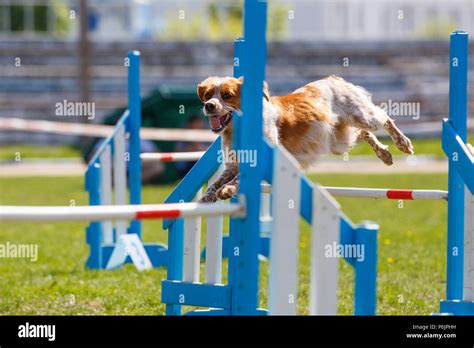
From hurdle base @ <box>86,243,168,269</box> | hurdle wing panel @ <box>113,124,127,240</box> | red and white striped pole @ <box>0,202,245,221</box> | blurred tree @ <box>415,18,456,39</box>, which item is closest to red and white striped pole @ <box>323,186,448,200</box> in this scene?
red and white striped pole @ <box>0,202,245,221</box>

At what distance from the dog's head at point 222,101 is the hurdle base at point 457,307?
1623 mm

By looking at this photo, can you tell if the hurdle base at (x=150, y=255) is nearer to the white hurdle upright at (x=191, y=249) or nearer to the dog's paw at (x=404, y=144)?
the dog's paw at (x=404, y=144)

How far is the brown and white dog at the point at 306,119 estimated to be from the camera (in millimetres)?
5586

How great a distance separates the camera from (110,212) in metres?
3.86

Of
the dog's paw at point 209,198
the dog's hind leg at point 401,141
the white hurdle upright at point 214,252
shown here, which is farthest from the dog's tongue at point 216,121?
the dog's hind leg at point 401,141

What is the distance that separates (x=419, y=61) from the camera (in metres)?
32.5

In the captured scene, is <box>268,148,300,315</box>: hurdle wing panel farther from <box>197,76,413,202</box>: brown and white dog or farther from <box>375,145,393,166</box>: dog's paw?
<box>375,145,393,166</box>: dog's paw

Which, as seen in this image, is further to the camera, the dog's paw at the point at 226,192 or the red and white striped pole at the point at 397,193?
the red and white striped pole at the point at 397,193

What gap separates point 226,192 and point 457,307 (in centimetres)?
147

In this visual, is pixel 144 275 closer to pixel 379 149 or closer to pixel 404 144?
pixel 379 149

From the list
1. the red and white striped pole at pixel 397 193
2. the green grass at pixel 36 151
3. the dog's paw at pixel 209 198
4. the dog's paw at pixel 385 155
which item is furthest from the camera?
the green grass at pixel 36 151

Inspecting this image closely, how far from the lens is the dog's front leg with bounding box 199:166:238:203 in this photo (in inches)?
215

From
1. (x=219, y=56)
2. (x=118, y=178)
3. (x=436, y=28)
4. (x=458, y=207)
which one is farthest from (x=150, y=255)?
(x=436, y=28)

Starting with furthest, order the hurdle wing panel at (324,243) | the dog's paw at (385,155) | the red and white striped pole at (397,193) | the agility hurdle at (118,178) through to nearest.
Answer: the agility hurdle at (118,178)
the dog's paw at (385,155)
the red and white striped pole at (397,193)
the hurdle wing panel at (324,243)
